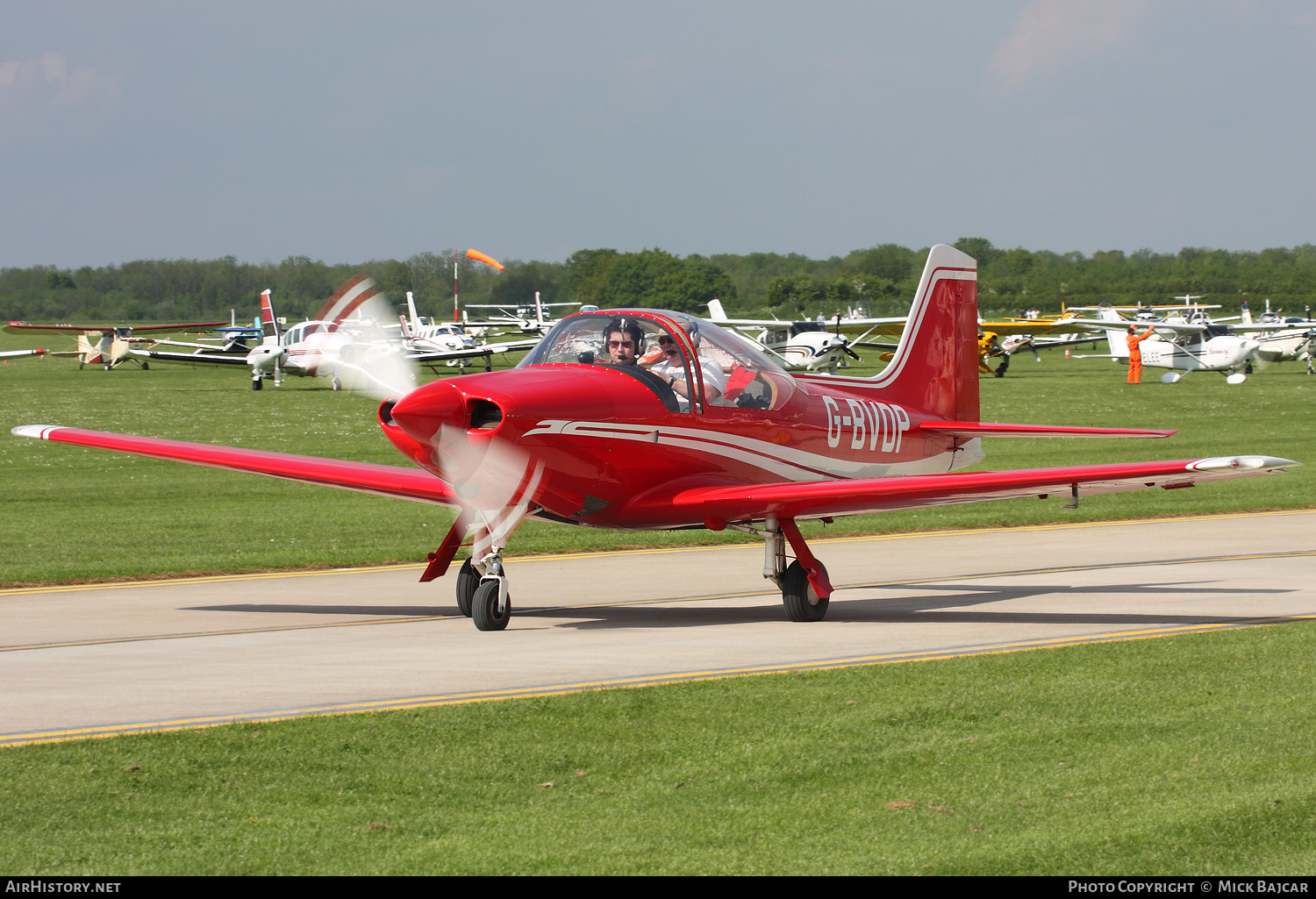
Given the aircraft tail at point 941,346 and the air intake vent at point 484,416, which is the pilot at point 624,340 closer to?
the air intake vent at point 484,416

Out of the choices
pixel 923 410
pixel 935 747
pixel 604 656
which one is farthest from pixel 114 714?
pixel 923 410

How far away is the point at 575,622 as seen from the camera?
11.0 m

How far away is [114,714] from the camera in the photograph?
748 centimetres

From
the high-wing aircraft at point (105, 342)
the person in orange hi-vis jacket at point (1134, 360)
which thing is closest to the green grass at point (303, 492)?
the person in orange hi-vis jacket at point (1134, 360)

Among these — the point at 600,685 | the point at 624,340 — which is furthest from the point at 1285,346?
the point at 600,685

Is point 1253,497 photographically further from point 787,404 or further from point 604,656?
point 604,656

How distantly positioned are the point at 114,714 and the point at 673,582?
683 cm

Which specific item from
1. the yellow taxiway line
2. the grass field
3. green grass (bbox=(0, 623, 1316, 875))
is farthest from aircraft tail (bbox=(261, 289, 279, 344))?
green grass (bbox=(0, 623, 1316, 875))

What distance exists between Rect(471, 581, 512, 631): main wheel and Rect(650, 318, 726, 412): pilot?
2.10 metres

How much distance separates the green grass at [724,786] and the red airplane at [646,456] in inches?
89.7

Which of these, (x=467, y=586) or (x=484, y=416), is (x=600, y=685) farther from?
(x=467, y=586)

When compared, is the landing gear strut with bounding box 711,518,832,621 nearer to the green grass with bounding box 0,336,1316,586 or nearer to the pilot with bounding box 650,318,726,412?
the pilot with bounding box 650,318,726,412

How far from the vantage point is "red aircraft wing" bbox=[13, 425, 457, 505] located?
36.4 feet

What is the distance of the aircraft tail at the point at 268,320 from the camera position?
4970 cm
